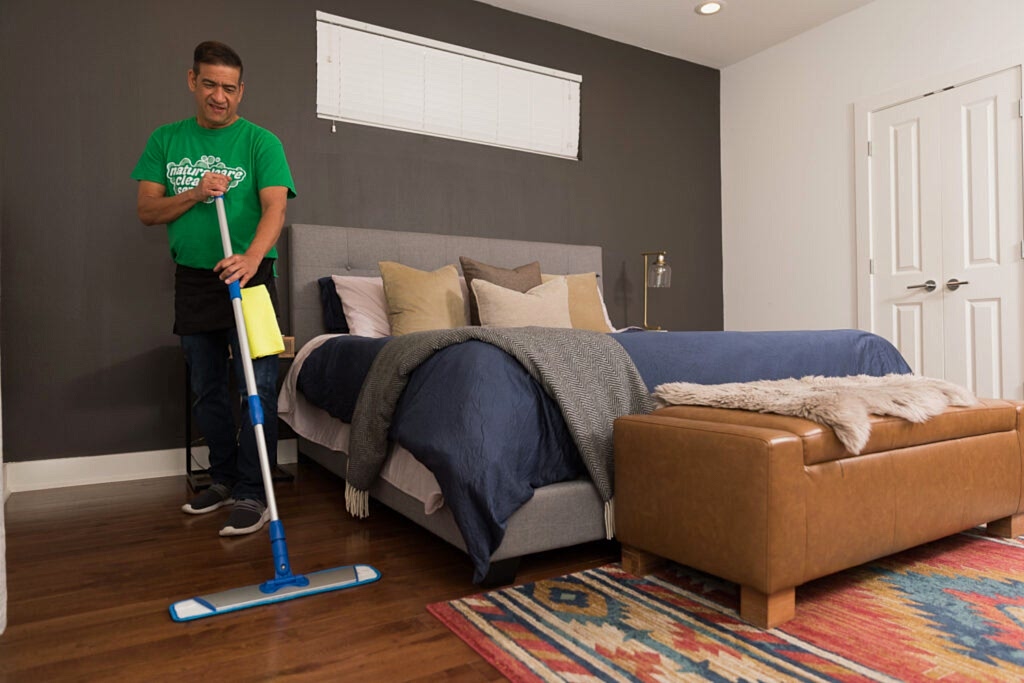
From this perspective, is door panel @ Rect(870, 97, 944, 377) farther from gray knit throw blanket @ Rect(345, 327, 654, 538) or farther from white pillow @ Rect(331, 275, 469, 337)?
gray knit throw blanket @ Rect(345, 327, 654, 538)

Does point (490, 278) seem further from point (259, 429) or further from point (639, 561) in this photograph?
point (639, 561)

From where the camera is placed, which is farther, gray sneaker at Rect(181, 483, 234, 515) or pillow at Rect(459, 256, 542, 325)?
pillow at Rect(459, 256, 542, 325)

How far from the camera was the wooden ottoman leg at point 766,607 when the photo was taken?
1463mm

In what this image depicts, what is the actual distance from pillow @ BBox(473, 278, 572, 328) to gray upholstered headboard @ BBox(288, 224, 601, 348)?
0.65 metres

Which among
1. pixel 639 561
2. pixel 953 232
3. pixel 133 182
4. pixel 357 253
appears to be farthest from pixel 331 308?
pixel 953 232

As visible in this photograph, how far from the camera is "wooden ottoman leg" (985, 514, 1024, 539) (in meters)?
2.07

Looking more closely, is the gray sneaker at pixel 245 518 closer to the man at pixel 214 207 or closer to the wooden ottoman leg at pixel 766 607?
the man at pixel 214 207

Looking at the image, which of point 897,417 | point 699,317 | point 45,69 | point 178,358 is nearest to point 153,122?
point 45,69

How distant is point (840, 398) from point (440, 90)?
3228 mm

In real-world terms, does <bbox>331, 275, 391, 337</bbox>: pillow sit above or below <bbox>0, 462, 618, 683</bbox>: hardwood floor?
above

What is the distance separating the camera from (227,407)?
A: 262cm

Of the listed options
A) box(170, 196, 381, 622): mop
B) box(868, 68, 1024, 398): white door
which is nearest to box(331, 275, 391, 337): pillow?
box(170, 196, 381, 622): mop

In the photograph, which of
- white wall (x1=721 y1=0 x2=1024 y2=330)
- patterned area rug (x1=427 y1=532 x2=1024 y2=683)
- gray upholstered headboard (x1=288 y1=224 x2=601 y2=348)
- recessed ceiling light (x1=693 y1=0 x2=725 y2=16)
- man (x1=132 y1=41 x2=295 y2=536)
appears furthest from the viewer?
recessed ceiling light (x1=693 y1=0 x2=725 y2=16)

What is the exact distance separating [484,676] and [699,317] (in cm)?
437
